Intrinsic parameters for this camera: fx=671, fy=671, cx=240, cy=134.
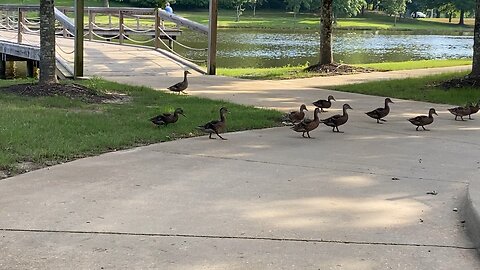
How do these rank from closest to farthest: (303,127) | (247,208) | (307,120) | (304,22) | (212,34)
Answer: (247,208), (303,127), (307,120), (212,34), (304,22)

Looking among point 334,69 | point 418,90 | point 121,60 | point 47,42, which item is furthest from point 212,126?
point 334,69

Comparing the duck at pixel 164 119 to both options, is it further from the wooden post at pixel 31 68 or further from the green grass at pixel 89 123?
the wooden post at pixel 31 68

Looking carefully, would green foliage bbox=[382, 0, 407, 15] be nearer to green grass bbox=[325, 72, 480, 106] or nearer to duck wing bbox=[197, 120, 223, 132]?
green grass bbox=[325, 72, 480, 106]

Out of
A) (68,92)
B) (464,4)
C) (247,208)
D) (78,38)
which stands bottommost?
(68,92)

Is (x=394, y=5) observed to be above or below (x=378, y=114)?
above

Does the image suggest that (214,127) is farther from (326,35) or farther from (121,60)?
(326,35)

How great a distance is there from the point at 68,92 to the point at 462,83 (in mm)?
8602

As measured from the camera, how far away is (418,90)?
48.5ft

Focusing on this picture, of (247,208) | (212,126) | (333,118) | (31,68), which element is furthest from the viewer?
(31,68)

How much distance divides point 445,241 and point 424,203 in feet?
3.24

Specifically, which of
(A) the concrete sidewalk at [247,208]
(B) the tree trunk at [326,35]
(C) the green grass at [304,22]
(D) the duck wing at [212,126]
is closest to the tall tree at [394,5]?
(C) the green grass at [304,22]

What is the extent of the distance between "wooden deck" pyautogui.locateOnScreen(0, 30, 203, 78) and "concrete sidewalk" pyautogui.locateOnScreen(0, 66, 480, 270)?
9.39 meters

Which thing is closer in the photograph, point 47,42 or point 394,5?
point 47,42

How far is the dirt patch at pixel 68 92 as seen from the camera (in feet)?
38.9
